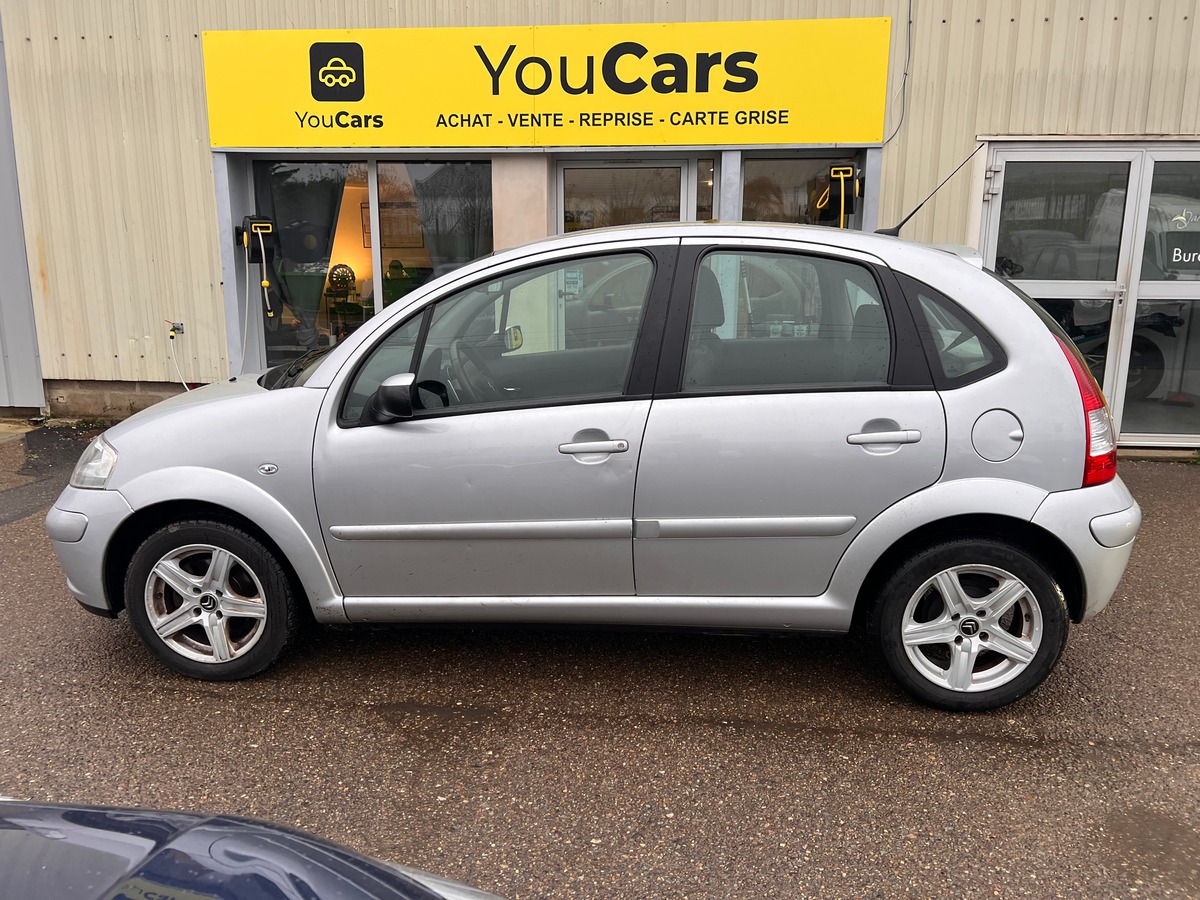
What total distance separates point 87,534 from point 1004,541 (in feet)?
11.0

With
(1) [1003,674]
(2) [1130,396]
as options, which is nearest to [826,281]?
(1) [1003,674]

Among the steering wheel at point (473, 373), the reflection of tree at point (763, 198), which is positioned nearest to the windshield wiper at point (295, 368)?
the steering wheel at point (473, 373)

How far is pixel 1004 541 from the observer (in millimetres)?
3203

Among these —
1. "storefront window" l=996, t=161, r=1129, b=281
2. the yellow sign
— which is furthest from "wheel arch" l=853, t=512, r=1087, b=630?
the yellow sign

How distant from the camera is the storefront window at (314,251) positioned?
7.93 metres

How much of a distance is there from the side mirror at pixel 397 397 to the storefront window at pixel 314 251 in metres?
5.08

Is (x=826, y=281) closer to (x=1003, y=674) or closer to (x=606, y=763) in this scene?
(x=1003, y=674)

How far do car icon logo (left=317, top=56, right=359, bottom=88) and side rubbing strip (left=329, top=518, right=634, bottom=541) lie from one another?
5168 millimetres

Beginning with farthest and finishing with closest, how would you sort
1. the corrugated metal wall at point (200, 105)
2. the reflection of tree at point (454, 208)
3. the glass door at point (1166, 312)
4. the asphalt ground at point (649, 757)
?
the reflection of tree at point (454, 208) → the glass door at point (1166, 312) → the corrugated metal wall at point (200, 105) → the asphalt ground at point (649, 757)

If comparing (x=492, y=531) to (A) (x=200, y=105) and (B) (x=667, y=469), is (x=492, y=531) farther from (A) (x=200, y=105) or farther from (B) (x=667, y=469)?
(A) (x=200, y=105)

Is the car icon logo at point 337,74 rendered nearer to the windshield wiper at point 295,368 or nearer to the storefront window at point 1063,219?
the windshield wiper at point 295,368

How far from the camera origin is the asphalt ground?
256cm

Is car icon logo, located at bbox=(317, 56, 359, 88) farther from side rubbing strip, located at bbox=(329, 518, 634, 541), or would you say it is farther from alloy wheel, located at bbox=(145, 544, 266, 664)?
side rubbing strip, located at bbox=(329, 518, 634, 541)

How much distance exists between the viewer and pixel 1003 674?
327 centimetres
